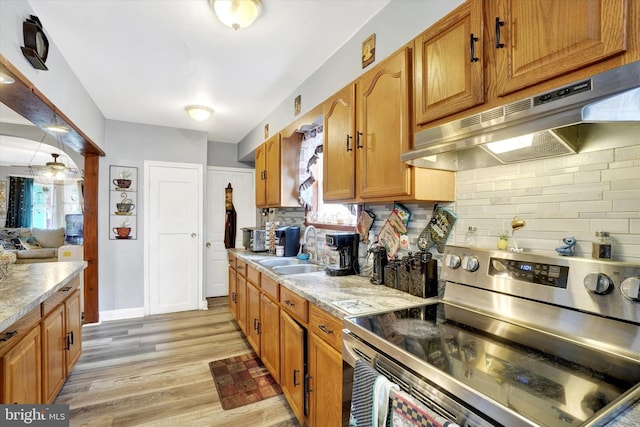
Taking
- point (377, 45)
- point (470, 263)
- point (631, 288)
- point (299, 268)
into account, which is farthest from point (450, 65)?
point (299, 268)

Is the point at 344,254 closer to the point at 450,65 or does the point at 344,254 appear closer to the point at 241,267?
the point at 450,65

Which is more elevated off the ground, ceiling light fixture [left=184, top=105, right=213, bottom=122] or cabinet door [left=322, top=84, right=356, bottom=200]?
ceiling light fixture [left=184, top=105, right=213, bottom=122]

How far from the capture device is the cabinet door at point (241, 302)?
3059mm

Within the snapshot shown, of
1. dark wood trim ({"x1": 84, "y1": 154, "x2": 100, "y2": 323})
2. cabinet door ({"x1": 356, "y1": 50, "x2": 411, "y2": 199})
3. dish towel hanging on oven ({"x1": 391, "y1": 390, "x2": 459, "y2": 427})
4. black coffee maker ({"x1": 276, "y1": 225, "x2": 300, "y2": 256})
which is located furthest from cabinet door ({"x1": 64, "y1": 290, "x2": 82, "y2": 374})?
dish towel hanging on oven ({"x1": 391, "y1": 390, "x2": 459, "y2": 427})

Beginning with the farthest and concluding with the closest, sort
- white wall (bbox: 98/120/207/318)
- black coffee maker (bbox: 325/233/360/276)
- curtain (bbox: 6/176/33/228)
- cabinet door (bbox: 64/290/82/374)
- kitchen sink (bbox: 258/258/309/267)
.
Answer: curtain (bbox: 6/176/33/228), white wall (bbox: 98/120/207/318), kitchen sink (bbox: 258/258/309/267), cabinet door (bbox: 64/290/82/374), black coffee maker (bbox: 325/233/360/276)

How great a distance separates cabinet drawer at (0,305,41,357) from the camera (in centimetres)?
134

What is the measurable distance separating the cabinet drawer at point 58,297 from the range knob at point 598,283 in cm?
265

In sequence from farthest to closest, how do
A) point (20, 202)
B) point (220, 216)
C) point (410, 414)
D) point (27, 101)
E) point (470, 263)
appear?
point (20, 202), point (220, 216), point (27, 101), point (470, 263), point (410, 414)

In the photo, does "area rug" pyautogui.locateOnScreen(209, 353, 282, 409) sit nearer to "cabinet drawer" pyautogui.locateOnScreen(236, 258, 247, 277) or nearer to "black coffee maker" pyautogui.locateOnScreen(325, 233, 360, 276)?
"cabinet drawer" pyautogui.locateOnScreen(236, 258, 247, 277)

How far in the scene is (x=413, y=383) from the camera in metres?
0.90

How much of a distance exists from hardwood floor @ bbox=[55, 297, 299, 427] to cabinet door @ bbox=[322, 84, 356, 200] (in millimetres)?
Result: 1506

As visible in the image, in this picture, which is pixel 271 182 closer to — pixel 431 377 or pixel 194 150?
pixel 194 150

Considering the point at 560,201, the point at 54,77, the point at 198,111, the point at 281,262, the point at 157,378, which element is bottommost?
the point at 157,378

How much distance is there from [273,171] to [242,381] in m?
1.93
